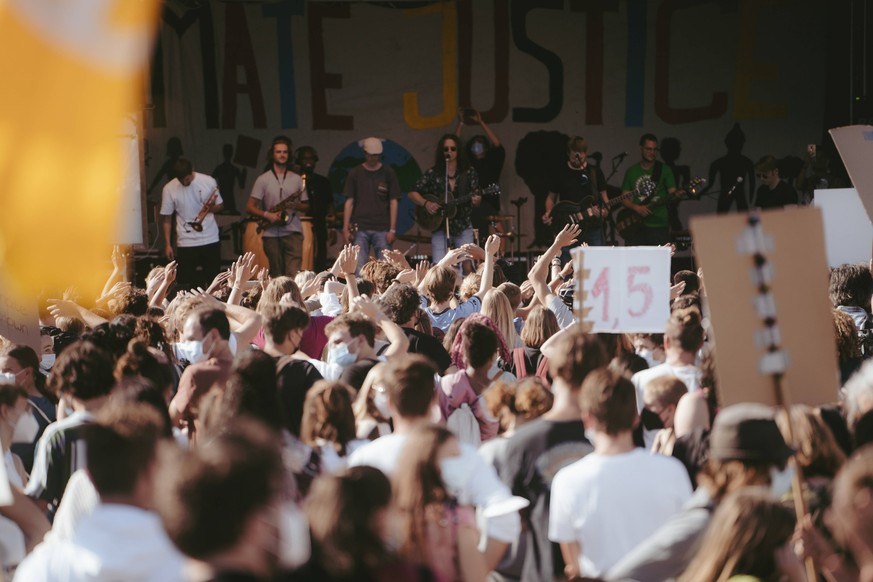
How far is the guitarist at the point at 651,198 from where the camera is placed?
51.3ft

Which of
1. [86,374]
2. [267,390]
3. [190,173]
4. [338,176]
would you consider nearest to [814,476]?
[267,390]

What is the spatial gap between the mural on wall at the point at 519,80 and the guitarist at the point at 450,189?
7.90 feet

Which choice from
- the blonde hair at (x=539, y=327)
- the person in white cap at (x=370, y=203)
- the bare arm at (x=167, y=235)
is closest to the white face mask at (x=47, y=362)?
the blonde hair at (x=539, y=327)

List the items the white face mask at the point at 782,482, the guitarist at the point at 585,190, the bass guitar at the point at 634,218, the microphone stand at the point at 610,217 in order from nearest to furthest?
the white face mask at the point at 782,482, the guitarist at the point at 585,190, the bass guitar at the point at 634,218, the microphone stand at the point at 610,217

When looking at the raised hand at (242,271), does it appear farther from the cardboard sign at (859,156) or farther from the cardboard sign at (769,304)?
the cardboard sign at (769,304)

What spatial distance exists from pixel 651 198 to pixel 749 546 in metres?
13.1

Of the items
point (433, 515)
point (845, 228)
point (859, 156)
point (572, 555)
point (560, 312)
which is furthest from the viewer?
point (845, 228)

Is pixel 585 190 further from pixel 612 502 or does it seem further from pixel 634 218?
pixel 612 502

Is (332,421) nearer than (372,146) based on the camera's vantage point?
Yes

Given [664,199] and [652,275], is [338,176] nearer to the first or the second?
[664,199]

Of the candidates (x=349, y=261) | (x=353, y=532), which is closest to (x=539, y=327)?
(x=349, y=261)

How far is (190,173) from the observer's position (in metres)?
14.7

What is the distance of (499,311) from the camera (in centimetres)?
677

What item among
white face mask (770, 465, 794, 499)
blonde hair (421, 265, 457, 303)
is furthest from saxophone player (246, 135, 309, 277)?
white face mask (770, 465, 794, 499)
